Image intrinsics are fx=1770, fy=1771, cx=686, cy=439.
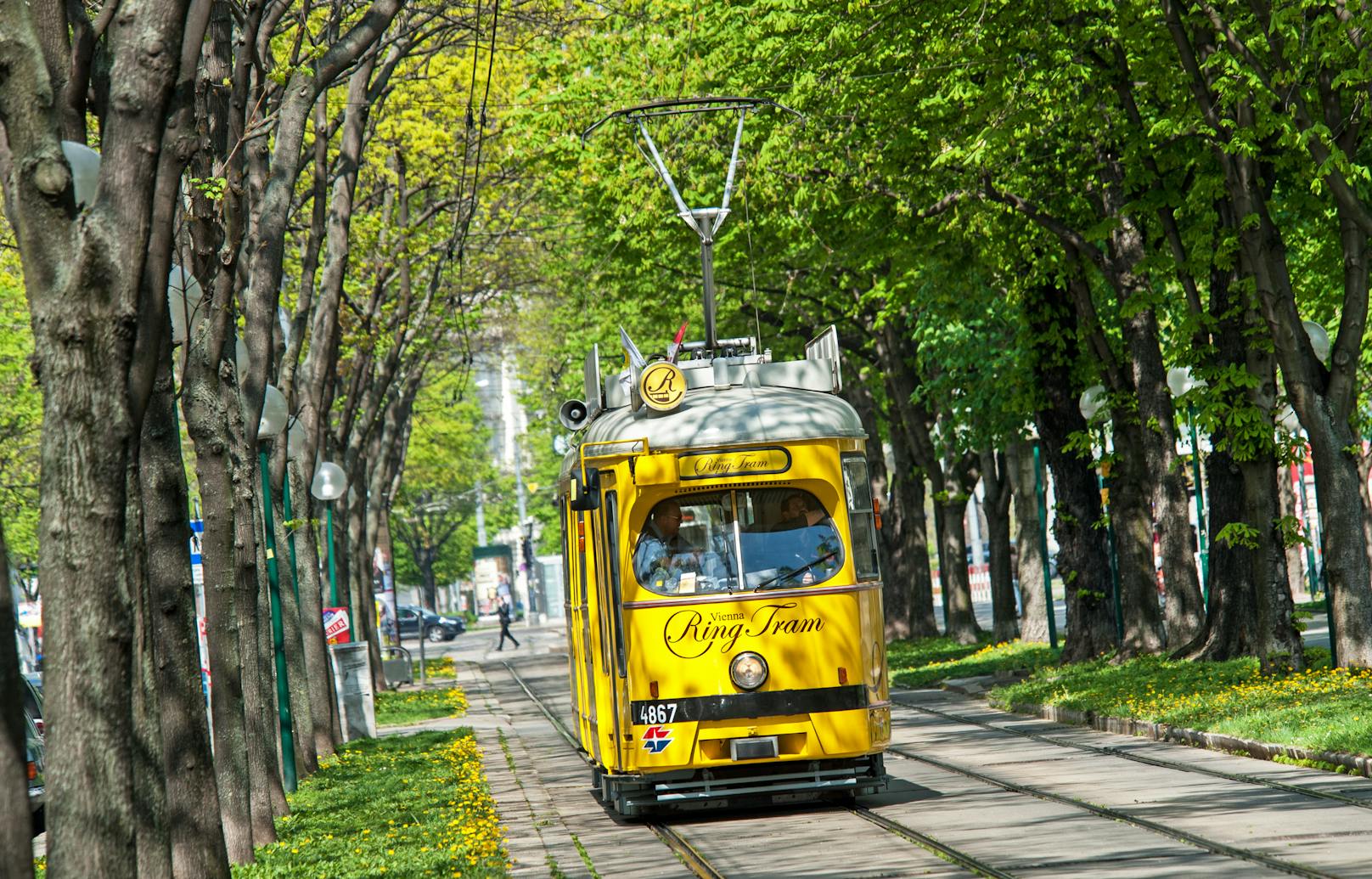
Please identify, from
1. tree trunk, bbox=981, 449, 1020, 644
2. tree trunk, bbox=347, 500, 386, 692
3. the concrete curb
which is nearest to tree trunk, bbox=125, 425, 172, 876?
the concrete curb

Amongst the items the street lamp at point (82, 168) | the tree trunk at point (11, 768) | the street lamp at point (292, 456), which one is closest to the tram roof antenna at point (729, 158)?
the street lamp at point (292, 456)

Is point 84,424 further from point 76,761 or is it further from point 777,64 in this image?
point 777,64

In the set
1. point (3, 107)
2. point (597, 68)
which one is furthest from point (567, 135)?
point (3, 107)

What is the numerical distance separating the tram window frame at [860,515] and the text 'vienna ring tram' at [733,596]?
0.05ft

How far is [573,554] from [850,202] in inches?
367

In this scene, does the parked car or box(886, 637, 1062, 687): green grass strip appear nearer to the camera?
the parked car

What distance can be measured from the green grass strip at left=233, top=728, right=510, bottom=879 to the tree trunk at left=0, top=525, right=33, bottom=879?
4.99 metres

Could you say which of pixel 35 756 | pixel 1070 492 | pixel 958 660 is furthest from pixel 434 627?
pixel 35 756

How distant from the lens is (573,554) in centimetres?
1550

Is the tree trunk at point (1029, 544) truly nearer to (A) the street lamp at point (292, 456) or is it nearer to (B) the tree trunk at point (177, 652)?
(A) the street lamp at point (292, 456)

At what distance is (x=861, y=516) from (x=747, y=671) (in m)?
1.48

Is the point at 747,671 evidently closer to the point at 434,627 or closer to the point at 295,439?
the point at 295,439

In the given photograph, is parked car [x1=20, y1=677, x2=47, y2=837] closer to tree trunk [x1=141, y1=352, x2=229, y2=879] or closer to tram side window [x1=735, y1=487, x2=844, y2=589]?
tree trunk [x1=141, y1=352, x2=229, y2=879]

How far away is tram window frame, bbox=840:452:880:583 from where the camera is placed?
13.3 metres
